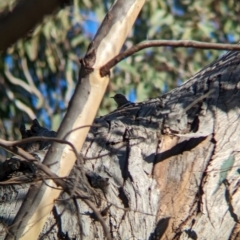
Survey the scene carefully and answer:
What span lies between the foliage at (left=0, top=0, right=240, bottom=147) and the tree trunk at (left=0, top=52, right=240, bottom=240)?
4.50m

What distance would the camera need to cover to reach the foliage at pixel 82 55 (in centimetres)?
790

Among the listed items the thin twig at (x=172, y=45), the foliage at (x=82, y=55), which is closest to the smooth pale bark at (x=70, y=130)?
the thin twig at (x=172, y=45)

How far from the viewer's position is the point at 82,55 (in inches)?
326

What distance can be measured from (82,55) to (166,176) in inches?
209

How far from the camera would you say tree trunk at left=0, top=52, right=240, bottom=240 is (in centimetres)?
296

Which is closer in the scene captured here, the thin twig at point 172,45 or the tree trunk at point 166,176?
the thin twig at point 172,45

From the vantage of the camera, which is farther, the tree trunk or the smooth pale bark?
the tree trunk

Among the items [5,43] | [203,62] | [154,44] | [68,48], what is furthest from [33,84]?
[5,43]

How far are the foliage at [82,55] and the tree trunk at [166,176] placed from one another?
4.50 meters

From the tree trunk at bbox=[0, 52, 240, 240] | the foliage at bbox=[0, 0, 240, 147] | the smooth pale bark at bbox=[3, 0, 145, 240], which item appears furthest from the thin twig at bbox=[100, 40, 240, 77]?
the foliage at bbox=[0, 0, 240, 147]

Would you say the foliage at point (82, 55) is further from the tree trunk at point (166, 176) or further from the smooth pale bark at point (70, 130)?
the smooth pale bark at point (70, 130)

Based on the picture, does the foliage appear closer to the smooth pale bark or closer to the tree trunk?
the tree trunk

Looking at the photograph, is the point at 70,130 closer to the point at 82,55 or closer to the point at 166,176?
the point at 166,176

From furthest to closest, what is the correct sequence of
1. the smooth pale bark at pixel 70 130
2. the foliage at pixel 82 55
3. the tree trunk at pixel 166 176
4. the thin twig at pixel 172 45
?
the foliage at pixel 82 55, the tree trunk at pixel 166 176, the smooth pale bark at pixel 70 130, the thin twig at pixel 172 45
